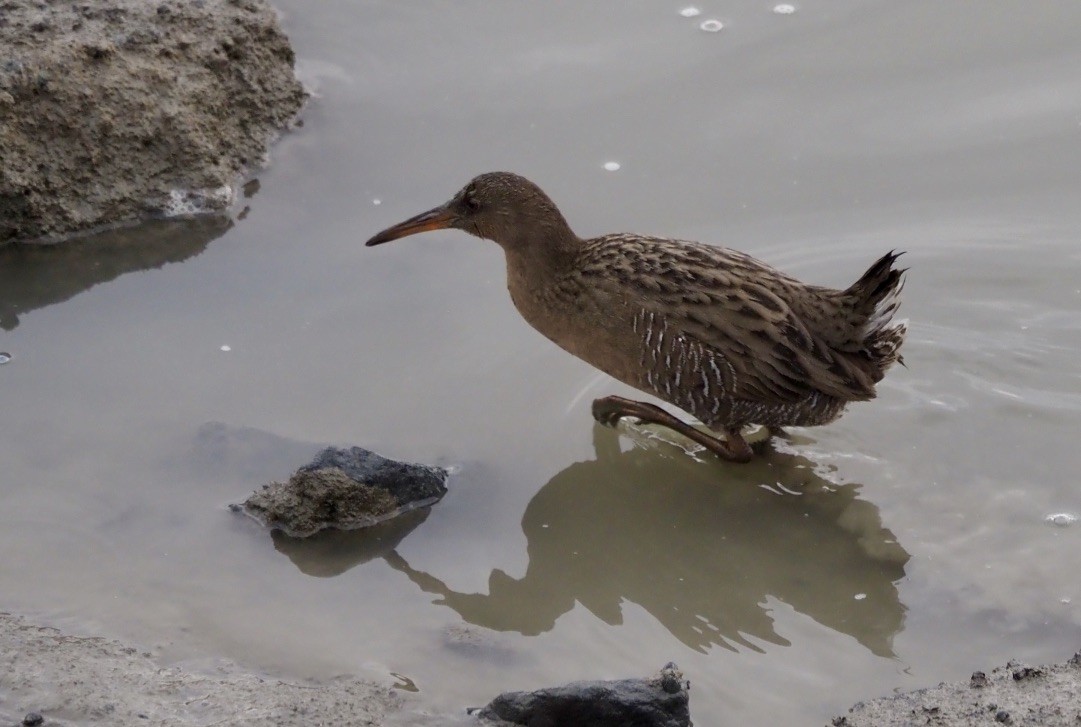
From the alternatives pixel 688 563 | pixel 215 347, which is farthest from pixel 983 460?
pixel 215 347

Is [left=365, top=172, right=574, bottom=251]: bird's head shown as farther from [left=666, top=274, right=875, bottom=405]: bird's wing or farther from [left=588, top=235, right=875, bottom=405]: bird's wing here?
[left=666, top=274, right=875, bottom=405]: bird's wing

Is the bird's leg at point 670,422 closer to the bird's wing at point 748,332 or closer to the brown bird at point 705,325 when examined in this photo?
the brown bird at point 705,325

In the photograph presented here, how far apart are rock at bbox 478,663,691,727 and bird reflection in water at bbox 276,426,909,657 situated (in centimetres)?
69

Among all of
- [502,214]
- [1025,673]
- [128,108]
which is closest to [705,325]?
[502,214]

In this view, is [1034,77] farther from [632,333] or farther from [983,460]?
[632,333]

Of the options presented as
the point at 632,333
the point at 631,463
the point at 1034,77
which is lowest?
the point at 631,463

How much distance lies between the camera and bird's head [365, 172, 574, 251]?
5.59 metres

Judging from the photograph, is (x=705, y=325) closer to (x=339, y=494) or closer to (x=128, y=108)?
(x=339, y=494)

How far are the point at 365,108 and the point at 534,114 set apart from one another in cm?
88

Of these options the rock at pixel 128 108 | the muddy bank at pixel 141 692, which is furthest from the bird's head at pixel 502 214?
the muddy bank at pixel 141 692

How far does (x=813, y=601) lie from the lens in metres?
4.76

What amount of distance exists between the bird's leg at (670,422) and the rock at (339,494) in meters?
0.88

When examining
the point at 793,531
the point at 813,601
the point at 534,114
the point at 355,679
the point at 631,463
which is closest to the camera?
the point at 355,679

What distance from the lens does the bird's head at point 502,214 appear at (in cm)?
559
